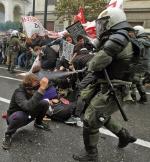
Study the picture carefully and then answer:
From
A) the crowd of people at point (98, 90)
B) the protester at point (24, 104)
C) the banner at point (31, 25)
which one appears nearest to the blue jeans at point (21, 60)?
the banner at point (31, 25)

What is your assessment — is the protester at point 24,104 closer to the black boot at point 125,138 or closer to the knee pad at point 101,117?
the knee pad at point 101,117

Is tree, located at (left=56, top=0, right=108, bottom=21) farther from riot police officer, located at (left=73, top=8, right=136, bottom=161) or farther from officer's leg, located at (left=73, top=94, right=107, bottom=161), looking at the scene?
officer's leg, located at (left=73, top=94, right=107, bottom=161)

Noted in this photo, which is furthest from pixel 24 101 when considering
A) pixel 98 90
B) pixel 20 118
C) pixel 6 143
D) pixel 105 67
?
pixel 105 67

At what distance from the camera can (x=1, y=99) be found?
8.76 meters

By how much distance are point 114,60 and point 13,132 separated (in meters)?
1.75

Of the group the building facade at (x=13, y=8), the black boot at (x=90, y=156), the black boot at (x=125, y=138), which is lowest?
the building facade at (x=13, y=8)

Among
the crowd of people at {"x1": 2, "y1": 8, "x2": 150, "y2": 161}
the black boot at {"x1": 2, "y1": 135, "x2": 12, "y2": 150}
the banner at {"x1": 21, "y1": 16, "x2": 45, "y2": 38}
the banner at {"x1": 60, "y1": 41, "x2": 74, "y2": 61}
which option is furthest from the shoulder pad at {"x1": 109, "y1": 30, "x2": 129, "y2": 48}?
the banner at {"x1": 21, "y1": 16, "x2": 45, "y2": 38}

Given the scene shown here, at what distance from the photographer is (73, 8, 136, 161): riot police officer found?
4621 mm

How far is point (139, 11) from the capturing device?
25.9m

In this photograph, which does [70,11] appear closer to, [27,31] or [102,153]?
[27,31]

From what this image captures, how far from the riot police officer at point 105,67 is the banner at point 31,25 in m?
6.91

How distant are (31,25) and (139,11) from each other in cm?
1523

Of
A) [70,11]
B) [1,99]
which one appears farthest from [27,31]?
[70,11]

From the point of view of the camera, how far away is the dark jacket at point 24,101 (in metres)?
5.37
